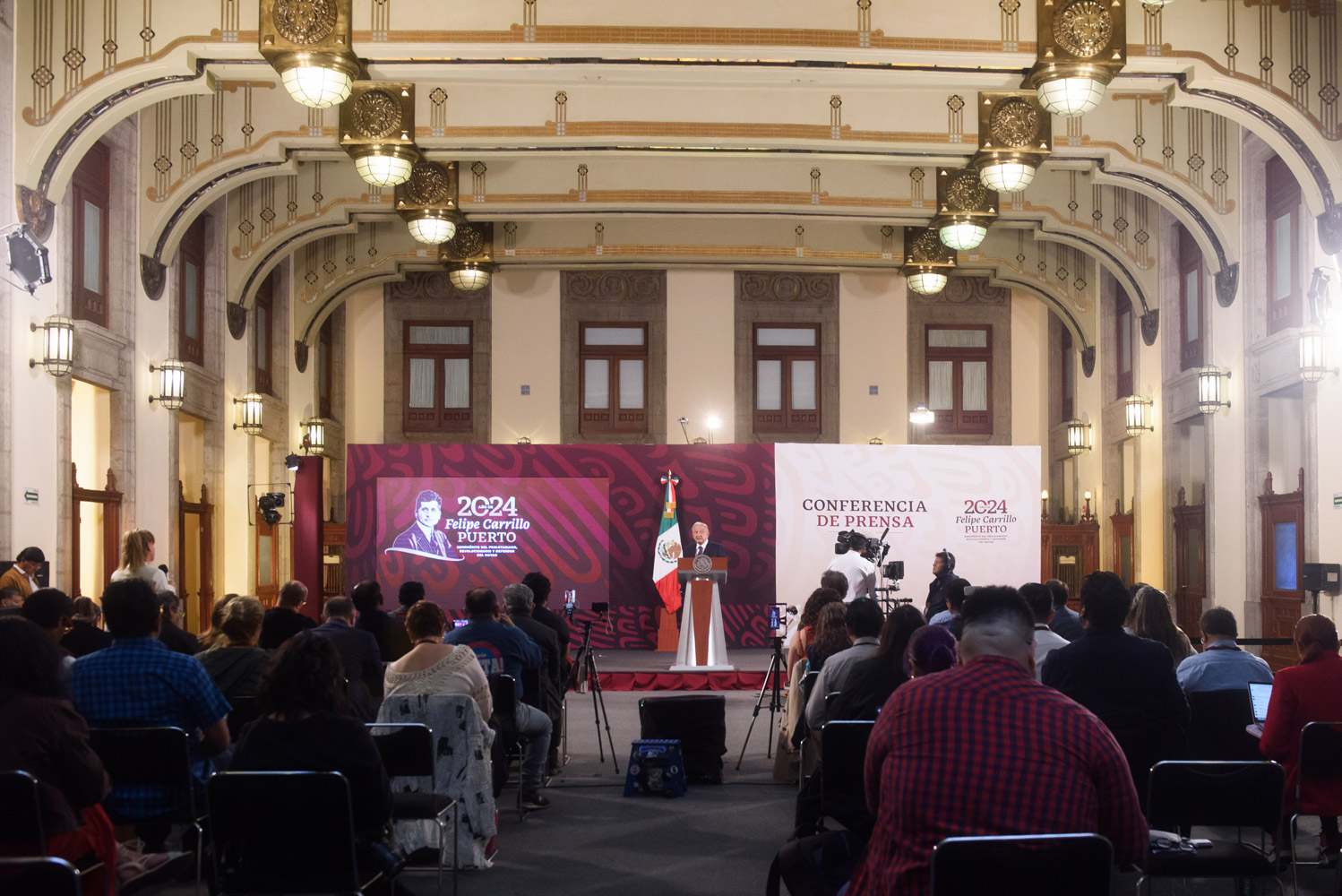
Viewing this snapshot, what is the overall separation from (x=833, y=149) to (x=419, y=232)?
14.5 ft

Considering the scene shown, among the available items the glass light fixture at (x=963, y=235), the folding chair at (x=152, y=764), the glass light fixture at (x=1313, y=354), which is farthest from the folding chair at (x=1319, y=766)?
the glass light fixture at (x=963, y=235)

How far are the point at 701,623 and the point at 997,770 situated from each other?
10.5 metres

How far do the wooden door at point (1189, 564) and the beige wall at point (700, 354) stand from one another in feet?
21.9

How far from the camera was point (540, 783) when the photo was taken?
7.00 meters

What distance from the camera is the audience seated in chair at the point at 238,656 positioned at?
5539mm

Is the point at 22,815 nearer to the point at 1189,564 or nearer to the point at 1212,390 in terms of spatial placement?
the point at 1212,390

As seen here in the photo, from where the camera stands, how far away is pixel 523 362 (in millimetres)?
19062

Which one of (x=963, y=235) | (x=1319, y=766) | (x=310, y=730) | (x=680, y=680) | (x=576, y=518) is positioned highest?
(x=963, y=235)

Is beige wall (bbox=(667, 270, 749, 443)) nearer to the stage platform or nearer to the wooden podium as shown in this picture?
Result: the wooden podium

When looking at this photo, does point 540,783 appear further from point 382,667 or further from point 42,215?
point 42,215

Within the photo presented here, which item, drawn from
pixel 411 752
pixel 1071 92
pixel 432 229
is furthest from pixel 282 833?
pixel 432 229

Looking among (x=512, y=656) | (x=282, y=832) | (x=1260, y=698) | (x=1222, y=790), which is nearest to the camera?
(x=282, y=832)

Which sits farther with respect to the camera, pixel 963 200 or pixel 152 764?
pixel 963 200

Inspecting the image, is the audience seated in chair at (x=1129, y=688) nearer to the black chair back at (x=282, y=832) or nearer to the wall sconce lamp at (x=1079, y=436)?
the black chair back at (x=282, y=832)
